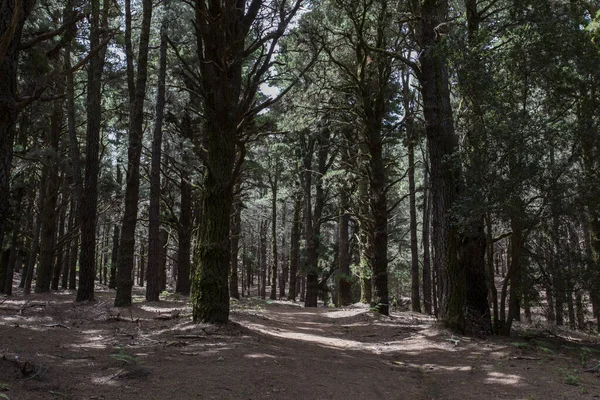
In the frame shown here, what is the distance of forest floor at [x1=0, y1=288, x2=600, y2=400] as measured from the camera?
4.23m

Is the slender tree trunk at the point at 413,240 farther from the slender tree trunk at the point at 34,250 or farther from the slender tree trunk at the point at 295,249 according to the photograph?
the slender tree trunk at the point at 34,250

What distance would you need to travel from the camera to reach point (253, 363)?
5387 millimetres

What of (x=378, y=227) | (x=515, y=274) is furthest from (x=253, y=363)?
(x=378, y=227)

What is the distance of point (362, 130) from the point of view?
14.1m

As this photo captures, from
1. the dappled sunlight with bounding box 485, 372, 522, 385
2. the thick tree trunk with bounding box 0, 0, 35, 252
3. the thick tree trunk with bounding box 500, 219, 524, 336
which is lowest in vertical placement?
the dappled sunlight with bounding box 485, 372, 522, 385

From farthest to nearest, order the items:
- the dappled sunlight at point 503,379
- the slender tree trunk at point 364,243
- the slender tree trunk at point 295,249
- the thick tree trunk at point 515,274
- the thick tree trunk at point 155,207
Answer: the slender tree trunk at point 295,249 → the slender tree trunk at point 364,243 → the thick tree trunk at point 155,207 → the thick tree trunk at point 515,274 → the dappled sunlight at point 503,379

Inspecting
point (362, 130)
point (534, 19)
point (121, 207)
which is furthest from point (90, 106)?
point (121, 207)

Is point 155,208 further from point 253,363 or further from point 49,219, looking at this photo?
point 253,363

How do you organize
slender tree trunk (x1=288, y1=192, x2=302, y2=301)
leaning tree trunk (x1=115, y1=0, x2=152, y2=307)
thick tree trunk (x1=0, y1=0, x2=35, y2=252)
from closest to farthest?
thick tree trunk (x1=0, y1=0, x2=35, y2=252) < leaning tree trunk (x1=115, y1=0, x2=152, y2=307) < slender tree trunk (x1=288, y1=192, x2=302, y2=301)

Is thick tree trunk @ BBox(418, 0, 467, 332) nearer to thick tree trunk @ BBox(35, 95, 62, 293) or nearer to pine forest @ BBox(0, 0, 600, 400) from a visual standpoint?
pine forest @ BBox(0, 0, 600, 400)

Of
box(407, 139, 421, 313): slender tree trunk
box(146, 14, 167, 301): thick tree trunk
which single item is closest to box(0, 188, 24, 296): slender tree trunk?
box(146, 14, 167, 301): thick tree trunk

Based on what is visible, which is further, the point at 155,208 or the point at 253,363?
the point at 155,208

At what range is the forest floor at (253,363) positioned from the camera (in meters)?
4.23

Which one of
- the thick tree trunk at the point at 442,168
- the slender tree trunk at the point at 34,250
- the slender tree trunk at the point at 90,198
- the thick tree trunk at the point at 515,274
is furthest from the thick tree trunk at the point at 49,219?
the thick tree trunk at the point at 515,274
